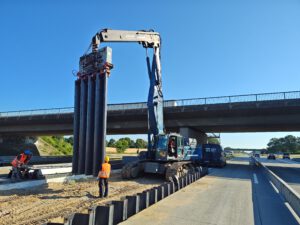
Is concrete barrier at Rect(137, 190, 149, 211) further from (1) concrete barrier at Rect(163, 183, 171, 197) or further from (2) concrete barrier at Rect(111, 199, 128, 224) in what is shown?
(1) concrete barrier at Rect(163, 183, 171, 197)

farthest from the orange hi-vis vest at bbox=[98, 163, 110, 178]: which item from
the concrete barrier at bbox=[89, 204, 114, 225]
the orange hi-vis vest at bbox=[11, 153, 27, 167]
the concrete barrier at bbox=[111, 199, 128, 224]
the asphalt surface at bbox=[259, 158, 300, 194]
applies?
the asphalt surface at bbox=[259, 158, 300, 194]

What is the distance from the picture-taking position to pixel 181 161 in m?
19.3

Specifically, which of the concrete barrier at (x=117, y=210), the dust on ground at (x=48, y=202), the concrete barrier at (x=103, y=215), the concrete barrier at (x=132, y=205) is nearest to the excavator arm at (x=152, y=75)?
the dust on ground at (x=48, y=202)

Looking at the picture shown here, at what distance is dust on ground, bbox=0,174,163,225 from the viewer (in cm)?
856

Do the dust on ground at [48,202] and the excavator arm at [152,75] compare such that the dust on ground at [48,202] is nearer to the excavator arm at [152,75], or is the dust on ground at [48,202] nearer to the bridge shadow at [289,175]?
the excavator arm at [152,75]

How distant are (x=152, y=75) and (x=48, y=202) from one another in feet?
37.3

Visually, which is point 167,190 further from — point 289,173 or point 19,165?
point 289,173

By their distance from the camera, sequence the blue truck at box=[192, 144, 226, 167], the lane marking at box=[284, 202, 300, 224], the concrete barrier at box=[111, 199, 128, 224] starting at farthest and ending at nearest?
the blue truck at box=[192, 144, 226, 167], the lane marking at box=[284, 202, 300, 224], the concrete barrier at box=[111, 199, 128, 224]

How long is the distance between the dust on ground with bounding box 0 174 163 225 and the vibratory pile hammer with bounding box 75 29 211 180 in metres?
2.87

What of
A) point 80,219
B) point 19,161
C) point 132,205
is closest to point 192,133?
point 19,161

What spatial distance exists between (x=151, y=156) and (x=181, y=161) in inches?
81.2

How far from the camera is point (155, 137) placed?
18.8 metres

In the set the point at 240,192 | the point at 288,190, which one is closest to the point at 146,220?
the point at 288,190

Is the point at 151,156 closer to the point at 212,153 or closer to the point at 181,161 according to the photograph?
the point at 181,161
